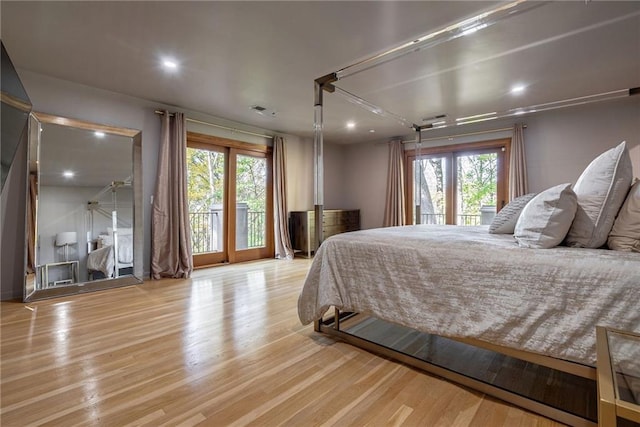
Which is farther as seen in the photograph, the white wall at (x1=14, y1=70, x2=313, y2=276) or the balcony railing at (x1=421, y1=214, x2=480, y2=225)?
the balcony railing at (x1=421, y1=214, x2=480, y2=225)

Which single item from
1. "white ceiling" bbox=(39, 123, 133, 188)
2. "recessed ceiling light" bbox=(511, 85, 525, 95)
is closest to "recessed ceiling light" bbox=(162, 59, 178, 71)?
"white ceiling" bbox=(39, 123, 133, 188)

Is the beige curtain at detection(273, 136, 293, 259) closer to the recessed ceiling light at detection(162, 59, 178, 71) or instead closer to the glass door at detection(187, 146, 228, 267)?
the glass door at detection(187, 146, 228, 267)

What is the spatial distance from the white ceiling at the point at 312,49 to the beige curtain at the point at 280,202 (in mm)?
1570

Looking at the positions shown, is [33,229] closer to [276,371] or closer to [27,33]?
[27,33]

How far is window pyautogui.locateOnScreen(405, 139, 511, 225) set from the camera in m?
5.01

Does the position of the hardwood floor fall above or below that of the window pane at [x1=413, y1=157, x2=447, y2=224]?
below

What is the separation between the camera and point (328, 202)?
6.80m

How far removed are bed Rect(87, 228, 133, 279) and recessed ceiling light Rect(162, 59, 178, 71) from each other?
2.14 m

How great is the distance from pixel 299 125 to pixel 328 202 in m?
2.05

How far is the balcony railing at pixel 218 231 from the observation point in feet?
16.0

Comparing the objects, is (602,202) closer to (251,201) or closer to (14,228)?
(251,201)

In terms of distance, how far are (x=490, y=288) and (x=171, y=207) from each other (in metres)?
4.03

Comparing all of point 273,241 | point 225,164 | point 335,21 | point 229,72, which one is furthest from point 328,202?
point 335,21

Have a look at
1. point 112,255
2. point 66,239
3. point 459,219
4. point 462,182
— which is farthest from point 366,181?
point 66,239
